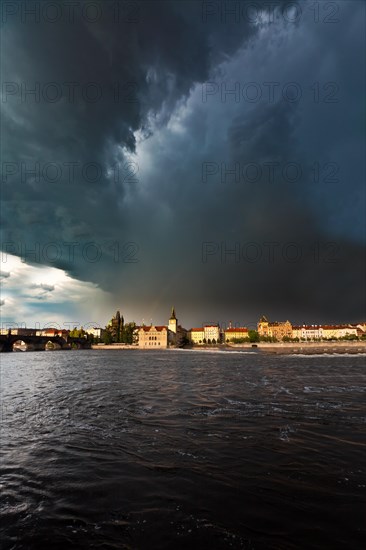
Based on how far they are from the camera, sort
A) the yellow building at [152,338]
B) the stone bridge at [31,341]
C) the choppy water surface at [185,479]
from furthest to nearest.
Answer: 1. the yellow building at [152,338]
2. the stone bridge at [31,341]
3. the choppy water surface at [185,479]

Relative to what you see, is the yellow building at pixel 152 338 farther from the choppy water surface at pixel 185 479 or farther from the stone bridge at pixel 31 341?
the choppy water surface at pixel 185 479

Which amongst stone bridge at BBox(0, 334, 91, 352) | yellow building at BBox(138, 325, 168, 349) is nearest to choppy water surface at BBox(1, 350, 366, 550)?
stone bridge at BBox(0, 334, 91, 352)

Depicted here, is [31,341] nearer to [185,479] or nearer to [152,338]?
[152,338]

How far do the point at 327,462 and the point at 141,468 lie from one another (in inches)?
215

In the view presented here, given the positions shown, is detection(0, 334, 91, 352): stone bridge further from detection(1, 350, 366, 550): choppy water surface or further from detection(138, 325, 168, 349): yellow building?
detection(1, 350, 366, 550): choppy water surface

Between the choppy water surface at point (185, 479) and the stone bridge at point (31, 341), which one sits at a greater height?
the stone bridge at point (31, 341)

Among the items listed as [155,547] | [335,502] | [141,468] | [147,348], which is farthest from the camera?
[147,348]

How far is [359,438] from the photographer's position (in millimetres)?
11773

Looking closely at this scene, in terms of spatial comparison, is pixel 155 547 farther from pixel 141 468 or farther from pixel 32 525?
pixel 141 468

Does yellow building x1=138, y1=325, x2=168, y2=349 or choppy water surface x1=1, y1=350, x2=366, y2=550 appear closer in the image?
choppy water surface x1=1, y1=350, x2=366, y2=550

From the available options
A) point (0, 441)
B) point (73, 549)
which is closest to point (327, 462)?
point (73, 549)

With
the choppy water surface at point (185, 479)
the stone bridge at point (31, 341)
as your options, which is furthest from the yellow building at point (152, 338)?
the choppy water surface at point (185, 479)

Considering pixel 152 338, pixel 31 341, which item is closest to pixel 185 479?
pixel 31 341

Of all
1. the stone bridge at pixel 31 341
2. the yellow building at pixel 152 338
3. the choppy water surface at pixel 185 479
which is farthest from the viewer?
the yellow building at pixel 152 338
